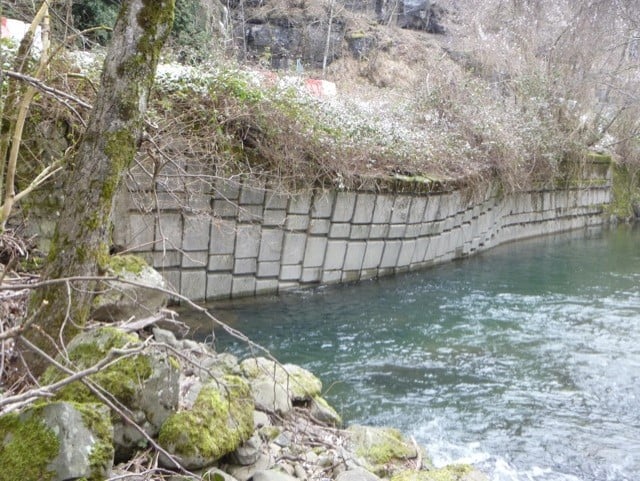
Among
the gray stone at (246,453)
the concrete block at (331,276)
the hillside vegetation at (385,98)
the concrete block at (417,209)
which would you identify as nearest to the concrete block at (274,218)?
the hillside vegetation at (385,98)

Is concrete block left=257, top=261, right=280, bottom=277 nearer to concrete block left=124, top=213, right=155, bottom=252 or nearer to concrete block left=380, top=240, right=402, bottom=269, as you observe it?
concrete block left=124, top=213, right=155, bottom=252

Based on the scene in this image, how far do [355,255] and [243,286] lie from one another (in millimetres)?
1914

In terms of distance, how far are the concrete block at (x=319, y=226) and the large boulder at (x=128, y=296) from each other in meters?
3.38

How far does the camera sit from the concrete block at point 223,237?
23.7 ft

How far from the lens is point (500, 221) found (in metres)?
12.9

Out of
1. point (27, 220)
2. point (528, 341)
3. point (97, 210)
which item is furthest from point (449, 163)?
point (97, 210)

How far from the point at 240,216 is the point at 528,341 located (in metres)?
3.47

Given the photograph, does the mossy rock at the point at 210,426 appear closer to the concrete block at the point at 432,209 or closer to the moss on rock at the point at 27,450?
the moss on rock at the point at 27,450

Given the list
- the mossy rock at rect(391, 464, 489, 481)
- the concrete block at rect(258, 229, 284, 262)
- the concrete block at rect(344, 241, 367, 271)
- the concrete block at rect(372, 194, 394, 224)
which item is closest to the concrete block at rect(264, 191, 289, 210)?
the concrete block at rect(258, 229, 284, 262)

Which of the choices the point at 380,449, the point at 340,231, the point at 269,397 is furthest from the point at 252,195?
the point at 380,449

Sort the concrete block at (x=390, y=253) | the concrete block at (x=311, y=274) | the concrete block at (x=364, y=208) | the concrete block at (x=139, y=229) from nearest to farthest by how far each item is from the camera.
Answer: the concrete block at (x=139, y=229), the concrete block at (x=311, y=274), the concrete block at (x=364, y=208), the concrete block at (x=390, y=253)

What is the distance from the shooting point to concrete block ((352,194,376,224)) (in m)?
8.73

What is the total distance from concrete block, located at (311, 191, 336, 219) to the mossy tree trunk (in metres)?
5.12

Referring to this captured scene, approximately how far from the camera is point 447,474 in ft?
12.6
